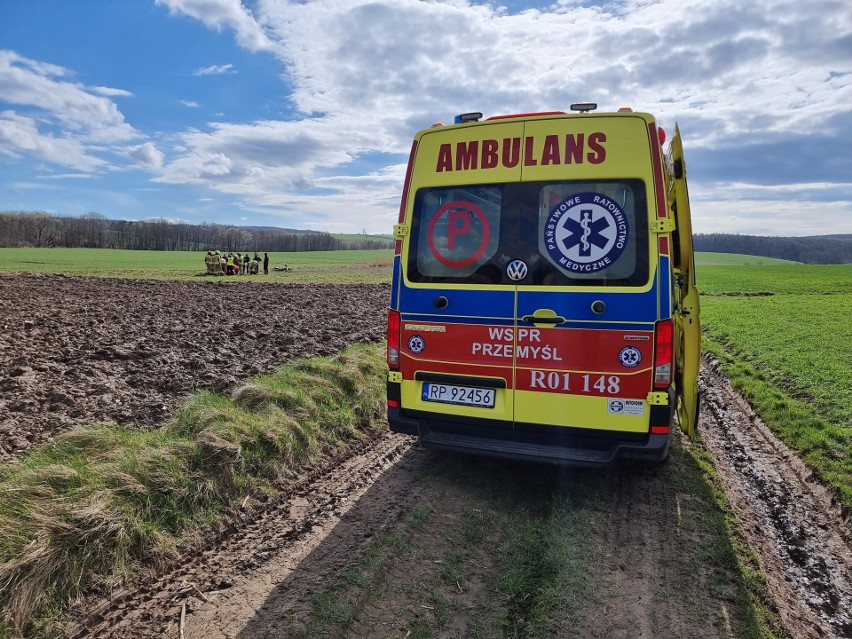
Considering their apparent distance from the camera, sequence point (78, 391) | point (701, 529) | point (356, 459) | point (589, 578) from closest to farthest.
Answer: point (589, 578)
point (701, 529)
point (356, 459)
point (78, 391)

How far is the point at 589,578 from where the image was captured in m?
3.15

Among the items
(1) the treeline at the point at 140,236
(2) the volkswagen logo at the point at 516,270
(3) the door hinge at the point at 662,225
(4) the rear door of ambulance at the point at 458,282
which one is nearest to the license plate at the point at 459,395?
(4) the rear door of ambulance at the point at 458,282

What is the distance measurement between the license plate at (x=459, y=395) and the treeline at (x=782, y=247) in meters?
105

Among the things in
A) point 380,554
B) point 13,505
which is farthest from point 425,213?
point 13,505

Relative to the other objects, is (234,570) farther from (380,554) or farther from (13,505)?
(13,505)

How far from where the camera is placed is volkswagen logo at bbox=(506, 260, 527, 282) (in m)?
4.00

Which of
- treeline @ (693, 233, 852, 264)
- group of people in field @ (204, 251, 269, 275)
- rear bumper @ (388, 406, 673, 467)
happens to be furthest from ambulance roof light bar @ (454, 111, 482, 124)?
treeline @ (693, 233, 852, 264)

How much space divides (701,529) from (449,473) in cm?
198

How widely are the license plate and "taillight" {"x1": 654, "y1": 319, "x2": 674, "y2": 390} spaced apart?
1.20 m

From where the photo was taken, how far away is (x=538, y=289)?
13.0ft

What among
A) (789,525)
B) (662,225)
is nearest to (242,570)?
→ (662,225)

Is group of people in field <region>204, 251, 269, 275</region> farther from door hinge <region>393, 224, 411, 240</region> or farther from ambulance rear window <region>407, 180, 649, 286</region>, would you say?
ambulance rear window <region>407, 180, 649, 286</region>

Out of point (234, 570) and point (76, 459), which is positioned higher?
point (76, 459)

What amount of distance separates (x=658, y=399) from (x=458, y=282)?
169 cm
